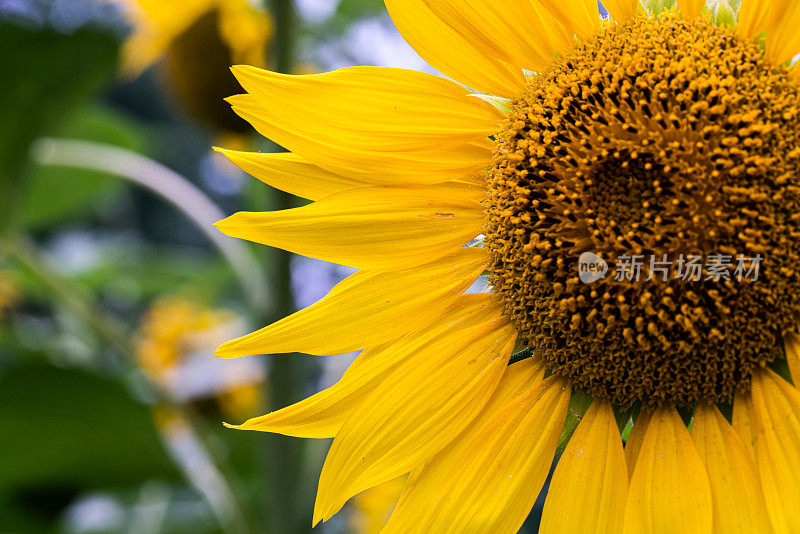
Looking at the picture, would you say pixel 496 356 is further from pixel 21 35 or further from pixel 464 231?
pixel 21 35

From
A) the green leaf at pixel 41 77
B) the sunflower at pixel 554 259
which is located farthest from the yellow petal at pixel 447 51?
the green leaf at pixel 41 77

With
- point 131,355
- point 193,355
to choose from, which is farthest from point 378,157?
point 193,355

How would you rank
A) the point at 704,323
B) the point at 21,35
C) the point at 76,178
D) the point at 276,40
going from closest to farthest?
the point at 704,323 → the point at 276,40 → the point at 21,35 → the point at 76,178

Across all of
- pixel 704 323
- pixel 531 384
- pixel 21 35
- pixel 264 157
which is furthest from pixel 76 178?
pixel 704 323

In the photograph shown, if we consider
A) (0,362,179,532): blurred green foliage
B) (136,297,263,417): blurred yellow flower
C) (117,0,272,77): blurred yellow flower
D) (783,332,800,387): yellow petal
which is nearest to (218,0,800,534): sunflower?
(783,332,800,387): yellow petal

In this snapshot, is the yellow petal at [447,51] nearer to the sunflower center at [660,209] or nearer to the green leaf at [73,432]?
the sunflower center at [660,209]

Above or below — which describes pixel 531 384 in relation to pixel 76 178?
below
